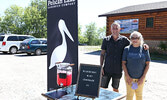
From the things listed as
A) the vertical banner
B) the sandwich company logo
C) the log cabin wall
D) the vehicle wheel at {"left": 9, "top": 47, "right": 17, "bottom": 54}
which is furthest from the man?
the log cabin wall

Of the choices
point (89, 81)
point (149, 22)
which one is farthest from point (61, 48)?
point (149, 22)

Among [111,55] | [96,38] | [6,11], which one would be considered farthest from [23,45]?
[96,38]

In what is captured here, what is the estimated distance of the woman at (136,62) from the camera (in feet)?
10.5

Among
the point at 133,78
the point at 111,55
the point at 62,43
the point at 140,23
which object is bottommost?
the point at 133,78

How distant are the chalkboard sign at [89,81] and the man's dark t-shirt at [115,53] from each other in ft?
3.73

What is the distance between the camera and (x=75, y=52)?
11.3 feet

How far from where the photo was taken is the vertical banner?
3.44 metres

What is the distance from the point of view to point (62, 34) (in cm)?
362

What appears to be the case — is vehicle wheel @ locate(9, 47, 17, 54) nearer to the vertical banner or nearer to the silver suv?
the silver suv

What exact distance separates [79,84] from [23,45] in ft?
48.3

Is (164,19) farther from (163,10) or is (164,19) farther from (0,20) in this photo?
(0,20)

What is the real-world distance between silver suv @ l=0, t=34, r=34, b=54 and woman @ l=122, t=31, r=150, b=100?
16.3 meters

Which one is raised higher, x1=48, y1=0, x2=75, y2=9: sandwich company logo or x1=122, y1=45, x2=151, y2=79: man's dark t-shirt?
x1=48, y1=0, x2=75, y2=9: sandwich company logo

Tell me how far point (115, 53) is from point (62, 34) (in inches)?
47.1
